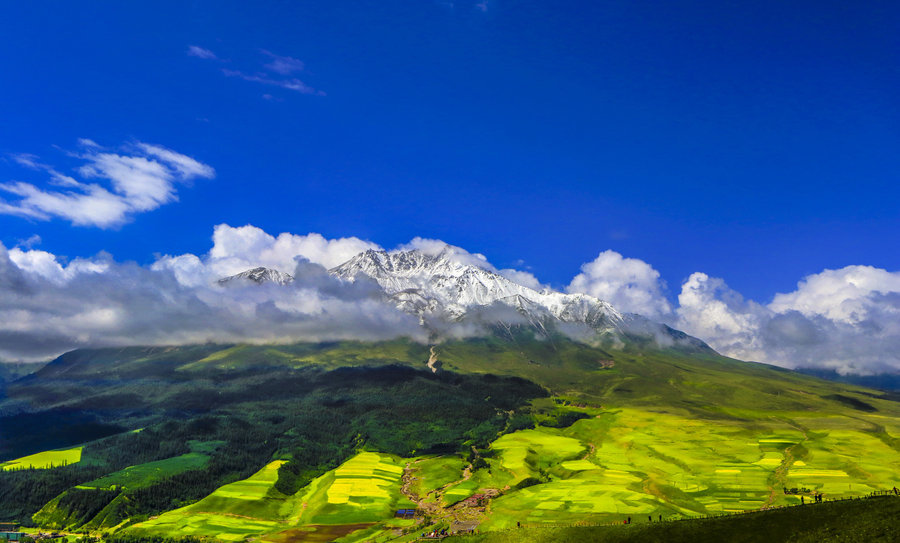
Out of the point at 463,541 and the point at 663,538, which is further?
the point at 463,541

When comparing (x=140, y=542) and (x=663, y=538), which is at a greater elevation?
(x=663, y=538)

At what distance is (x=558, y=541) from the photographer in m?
131

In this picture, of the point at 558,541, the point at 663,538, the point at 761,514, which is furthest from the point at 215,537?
the point at 761,514

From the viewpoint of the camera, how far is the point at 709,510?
7712 inches

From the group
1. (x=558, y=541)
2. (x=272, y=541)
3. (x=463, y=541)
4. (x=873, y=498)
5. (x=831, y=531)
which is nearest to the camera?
(x=831, y=531)

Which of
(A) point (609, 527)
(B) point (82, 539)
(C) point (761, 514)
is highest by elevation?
(C) point (761, 514)

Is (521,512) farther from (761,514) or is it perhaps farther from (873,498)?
(873,498)

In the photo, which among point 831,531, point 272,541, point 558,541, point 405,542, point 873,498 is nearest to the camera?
point 831,531

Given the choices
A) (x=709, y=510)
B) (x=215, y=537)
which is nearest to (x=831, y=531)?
(x=709, y=510)

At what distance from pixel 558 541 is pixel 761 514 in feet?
158

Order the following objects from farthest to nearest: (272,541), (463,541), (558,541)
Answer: (272,541), (463,541), (558,541)

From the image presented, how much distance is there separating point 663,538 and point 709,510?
96067mm

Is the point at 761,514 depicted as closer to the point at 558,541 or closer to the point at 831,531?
the point at 831,531

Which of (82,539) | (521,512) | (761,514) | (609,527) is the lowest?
(82,539)
